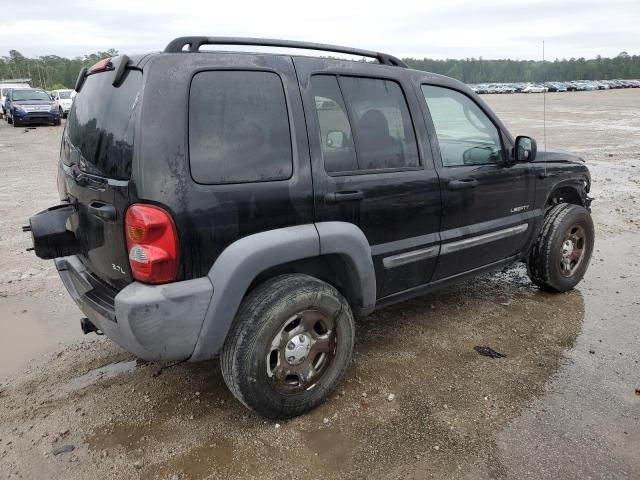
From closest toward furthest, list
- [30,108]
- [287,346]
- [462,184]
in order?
[287,346]
[462,184]
[30,108]

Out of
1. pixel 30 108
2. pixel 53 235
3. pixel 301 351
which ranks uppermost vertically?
pixel 30 108

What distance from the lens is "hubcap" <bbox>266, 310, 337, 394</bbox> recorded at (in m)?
2.72

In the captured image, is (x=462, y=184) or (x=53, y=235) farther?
(x=462, y=184)

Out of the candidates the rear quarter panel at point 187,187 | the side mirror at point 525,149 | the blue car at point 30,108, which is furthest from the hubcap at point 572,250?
the blue car at point 30,108

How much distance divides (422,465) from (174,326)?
1.37m

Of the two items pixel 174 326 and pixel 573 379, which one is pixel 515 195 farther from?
pixel 174 326

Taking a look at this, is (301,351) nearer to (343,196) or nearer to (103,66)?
(343,196)

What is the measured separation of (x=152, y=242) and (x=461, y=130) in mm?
2391

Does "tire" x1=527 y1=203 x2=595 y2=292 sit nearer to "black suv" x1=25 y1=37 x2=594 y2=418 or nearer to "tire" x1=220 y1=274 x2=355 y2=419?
"black suv" x1=25 y1=37 x2=594 y2=418

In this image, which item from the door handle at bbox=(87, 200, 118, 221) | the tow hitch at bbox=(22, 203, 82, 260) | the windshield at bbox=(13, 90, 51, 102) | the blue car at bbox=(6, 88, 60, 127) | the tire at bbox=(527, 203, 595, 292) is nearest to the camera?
the door handle at bbox=(87, 200, 118, 221)

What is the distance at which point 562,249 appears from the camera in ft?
14.6

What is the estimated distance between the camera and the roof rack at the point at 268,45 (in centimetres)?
255

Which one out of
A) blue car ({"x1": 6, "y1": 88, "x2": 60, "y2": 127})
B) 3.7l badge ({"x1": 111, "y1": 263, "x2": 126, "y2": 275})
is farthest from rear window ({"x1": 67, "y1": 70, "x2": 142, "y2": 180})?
blue car ({"x1": 6, "y1": 88, "x2": 60, "y2": 127})

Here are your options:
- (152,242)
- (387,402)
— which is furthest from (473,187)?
(152,242)
